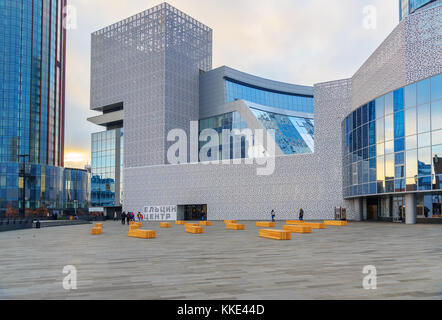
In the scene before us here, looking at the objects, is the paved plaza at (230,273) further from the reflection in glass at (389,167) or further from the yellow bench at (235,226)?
the reflection in glass at (389,167)

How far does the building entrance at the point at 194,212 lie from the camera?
64325 mm

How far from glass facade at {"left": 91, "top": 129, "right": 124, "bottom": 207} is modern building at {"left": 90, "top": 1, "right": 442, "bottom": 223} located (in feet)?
6.56

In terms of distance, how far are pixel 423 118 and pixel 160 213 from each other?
148 feet

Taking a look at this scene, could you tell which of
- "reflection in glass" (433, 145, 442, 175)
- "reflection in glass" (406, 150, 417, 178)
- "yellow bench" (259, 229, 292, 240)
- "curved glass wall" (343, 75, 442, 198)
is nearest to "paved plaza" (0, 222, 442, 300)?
"yellow bench" (259, 229, 292, 240)

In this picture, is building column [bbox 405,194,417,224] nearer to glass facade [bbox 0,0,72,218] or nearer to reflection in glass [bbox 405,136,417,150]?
reflection in glass [bbox 405,136,417,150]

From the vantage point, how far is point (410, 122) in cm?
3366

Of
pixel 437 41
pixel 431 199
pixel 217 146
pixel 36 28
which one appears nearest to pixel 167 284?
pixel 437 41

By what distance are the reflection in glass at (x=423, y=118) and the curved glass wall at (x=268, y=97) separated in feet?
164

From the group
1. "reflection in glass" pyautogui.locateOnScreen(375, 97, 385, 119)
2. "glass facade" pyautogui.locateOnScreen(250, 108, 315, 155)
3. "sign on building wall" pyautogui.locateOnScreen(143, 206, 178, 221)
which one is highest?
"glass facade" pyautogui.locateOnScreen(250, 108, 315, 155)

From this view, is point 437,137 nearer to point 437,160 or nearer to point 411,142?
point 437,160

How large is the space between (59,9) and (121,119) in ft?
241

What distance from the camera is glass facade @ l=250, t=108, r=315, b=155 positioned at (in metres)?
73.8

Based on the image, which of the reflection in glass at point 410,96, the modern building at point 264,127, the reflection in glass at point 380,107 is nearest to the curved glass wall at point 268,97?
the modern building at point 264,127
